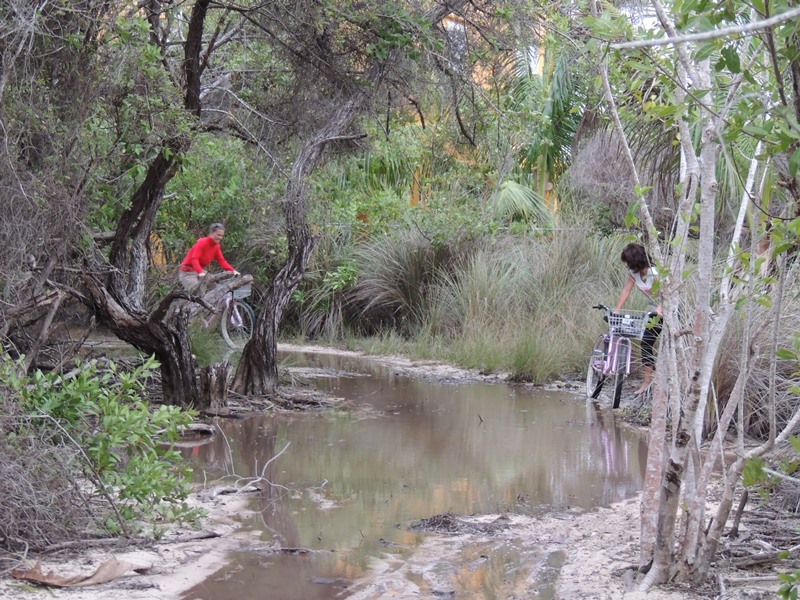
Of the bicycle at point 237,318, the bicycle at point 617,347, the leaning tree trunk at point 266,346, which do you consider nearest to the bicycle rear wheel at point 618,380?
the bicycle at point 617,347

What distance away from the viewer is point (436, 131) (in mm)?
11289

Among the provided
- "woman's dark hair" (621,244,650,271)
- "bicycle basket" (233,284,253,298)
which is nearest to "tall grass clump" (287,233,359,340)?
"bicycle basket" (233,284,253,298)

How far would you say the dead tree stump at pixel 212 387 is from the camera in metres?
9.58

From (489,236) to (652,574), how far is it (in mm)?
12165

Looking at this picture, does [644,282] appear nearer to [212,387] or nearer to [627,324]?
[627,324]

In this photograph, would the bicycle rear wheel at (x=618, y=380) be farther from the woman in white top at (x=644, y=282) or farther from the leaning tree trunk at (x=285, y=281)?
the leaning tree trunk at (x=285, y=281)

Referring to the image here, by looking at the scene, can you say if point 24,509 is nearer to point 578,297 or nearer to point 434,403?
point 434,403

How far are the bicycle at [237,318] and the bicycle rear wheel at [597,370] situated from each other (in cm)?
520

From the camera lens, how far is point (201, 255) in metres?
13.0

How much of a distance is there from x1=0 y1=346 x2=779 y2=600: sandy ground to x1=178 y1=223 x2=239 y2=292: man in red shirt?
6.77 metres

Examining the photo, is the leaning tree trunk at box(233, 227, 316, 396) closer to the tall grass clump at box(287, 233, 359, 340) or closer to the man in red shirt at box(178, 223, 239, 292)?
the man in red shirt at box(178, 223, 239, 292)

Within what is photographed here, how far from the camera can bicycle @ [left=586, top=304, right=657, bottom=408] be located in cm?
1038

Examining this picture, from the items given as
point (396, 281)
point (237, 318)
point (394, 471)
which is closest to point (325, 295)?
point (396, 281)

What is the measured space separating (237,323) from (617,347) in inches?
267
